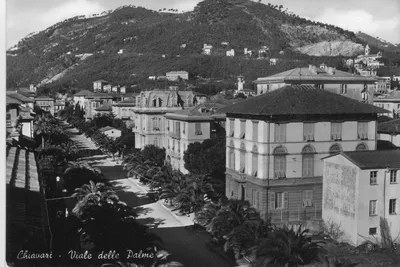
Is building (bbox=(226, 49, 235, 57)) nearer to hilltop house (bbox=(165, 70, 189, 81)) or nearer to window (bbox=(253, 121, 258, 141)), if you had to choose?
hilltop house (bbox=(165, 70, 189, 81))

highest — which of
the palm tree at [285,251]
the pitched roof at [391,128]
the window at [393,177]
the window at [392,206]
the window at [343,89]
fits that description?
the window at [343,89]

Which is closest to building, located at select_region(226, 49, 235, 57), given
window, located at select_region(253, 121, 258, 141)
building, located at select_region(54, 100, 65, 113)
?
window, located at select_region(253, 121, 258, 141)

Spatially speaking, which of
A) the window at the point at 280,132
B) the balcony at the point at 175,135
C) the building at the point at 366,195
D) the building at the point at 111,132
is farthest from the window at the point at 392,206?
the building at the point at 111,132

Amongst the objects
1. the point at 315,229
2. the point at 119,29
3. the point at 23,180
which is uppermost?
the point at 119,29

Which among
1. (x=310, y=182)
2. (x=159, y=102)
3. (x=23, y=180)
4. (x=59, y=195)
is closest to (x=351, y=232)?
(x=310, y=182)

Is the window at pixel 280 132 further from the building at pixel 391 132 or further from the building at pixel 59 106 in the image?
the building at pixel 59 106

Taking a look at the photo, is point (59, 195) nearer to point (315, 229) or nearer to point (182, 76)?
point (182, 76)

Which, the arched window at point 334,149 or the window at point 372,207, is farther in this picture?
the arched window at point 334,149
